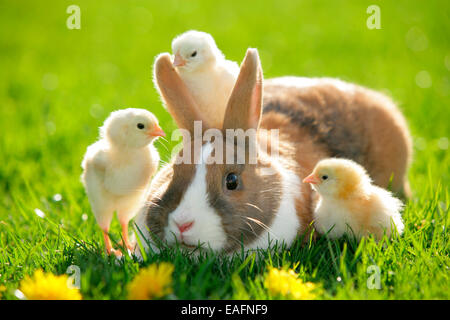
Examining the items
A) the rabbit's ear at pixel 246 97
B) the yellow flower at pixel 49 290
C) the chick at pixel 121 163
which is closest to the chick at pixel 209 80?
the rabbit's ear at pixel 246 97

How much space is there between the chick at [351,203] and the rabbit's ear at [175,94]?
753 millimetres

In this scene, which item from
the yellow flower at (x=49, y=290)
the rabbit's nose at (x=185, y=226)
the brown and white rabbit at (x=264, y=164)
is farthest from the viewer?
the brown and white rabbit at (x=264, y=164)

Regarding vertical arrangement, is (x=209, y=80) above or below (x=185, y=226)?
above

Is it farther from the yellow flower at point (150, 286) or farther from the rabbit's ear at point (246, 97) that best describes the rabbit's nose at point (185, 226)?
the rabbit's ear at point (246, 97)

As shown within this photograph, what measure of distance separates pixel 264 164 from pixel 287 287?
0.90 m

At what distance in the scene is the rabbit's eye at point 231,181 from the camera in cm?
289

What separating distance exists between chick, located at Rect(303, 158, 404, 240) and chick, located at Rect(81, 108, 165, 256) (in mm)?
922

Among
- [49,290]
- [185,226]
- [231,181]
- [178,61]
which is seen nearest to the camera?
[49,290]

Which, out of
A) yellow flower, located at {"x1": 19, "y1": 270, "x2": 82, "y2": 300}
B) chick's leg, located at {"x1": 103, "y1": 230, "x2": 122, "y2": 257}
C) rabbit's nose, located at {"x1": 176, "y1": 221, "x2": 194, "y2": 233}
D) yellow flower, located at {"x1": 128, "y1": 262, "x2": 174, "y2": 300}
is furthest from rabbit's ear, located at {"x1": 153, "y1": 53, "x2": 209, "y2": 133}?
yellow flower, located at {"x1": 19, "y1": 270, "x2": 82, "y2": 300}

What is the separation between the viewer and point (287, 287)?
2426mm

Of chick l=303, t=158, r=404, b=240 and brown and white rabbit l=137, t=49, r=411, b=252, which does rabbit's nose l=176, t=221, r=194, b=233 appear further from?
chick l=303, t=158, r=404, b=240

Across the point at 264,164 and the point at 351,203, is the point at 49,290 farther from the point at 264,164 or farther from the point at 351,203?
the point at 351,203

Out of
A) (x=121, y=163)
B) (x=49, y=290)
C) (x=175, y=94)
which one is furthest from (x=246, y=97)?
(x=49, y=290)
